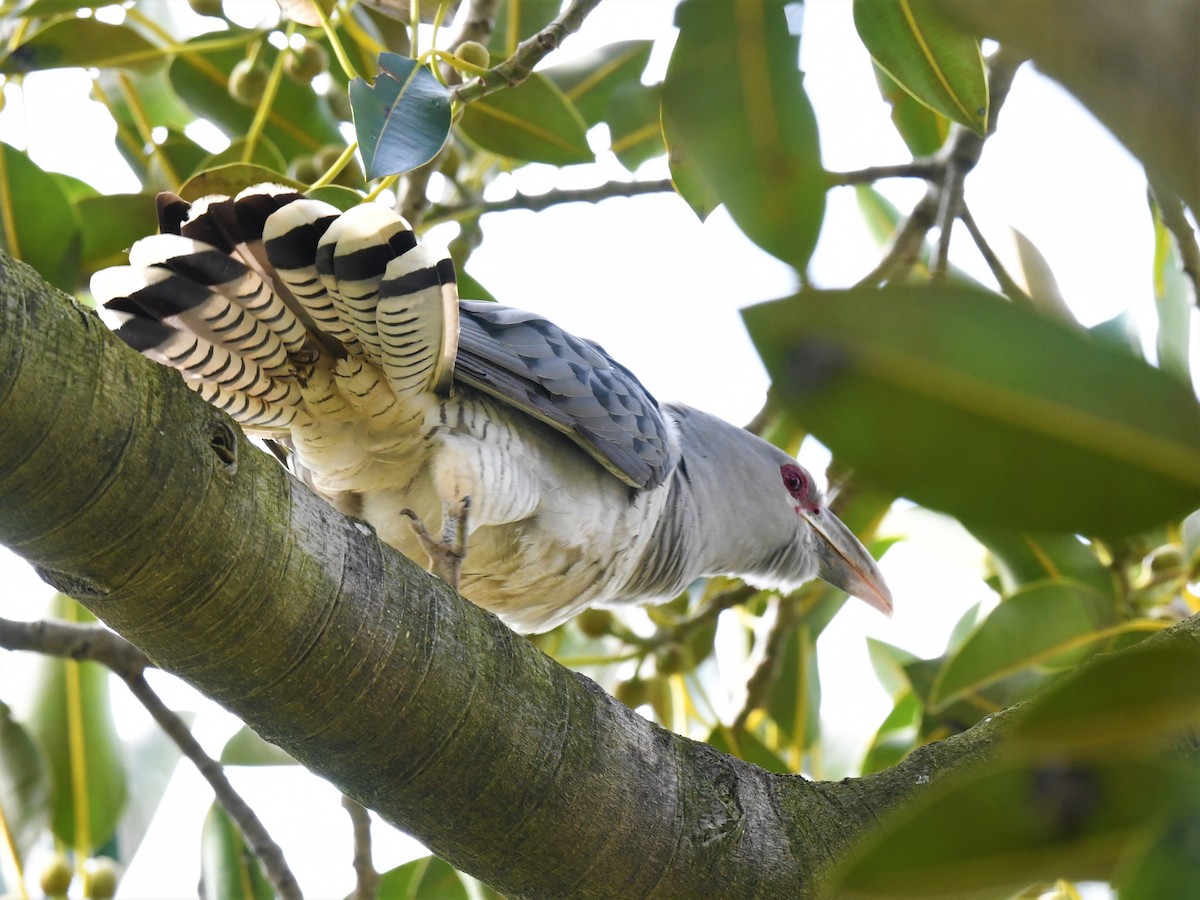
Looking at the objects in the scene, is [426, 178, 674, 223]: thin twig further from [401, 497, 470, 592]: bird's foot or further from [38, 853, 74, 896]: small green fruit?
[38, 853, 74, 896]: small green fruit

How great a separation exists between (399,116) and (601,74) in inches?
57.6

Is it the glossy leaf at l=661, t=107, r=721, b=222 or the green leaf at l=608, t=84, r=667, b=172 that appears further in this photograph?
the green leaf at l=608, t=84, r=667, b=172

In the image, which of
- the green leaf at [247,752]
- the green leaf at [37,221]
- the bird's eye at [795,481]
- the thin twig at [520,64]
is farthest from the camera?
the bird's eye at [795,481]

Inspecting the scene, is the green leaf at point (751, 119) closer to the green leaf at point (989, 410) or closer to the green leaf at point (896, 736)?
the green leaf at point (989, 410)

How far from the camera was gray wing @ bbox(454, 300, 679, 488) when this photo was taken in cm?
241

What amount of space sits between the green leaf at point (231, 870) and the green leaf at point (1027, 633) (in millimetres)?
1590

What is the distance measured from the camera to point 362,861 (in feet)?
8.22

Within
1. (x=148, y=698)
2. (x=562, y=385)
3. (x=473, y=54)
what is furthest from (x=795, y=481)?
(x=148, y=698)

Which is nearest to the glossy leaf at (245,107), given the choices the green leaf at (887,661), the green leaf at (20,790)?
the green leaf at (20,790)

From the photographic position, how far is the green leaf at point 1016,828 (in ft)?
1.98

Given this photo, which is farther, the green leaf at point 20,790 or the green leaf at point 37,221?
the green leaf at point 20,790

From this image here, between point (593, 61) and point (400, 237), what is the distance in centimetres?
137

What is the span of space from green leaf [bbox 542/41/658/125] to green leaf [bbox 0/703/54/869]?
1.98 metres

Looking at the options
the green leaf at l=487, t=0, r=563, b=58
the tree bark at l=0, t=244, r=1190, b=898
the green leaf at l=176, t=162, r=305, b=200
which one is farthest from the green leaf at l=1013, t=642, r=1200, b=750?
the green leaf at l=487, t=0, r=563, b=58
